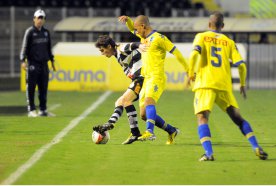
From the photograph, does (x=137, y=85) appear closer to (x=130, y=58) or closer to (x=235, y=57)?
(x=130, y=58)

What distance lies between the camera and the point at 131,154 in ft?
45.1

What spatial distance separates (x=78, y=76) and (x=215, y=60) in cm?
1762

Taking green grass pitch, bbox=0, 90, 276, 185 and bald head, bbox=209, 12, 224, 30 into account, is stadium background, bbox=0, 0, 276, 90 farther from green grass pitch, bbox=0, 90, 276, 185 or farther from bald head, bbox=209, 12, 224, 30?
bald head, bbox=209, 12, 224, 30

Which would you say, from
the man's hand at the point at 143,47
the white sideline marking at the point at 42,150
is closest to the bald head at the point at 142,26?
the man's hand at the point at 143,47

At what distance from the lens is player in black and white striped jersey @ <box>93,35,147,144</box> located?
15133 millimetres

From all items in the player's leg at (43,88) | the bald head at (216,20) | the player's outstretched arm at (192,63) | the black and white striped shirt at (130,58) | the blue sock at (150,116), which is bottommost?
the player's leg at (43,88)

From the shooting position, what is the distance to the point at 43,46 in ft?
69.6

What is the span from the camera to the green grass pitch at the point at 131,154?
11.4 metres

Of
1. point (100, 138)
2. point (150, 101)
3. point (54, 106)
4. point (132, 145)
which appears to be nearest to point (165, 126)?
point (150, 101)

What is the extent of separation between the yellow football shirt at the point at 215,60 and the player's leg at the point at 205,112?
0.10 metres

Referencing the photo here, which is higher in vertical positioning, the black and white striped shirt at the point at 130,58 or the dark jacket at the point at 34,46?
the black and white striped shirt at the point at 130,58

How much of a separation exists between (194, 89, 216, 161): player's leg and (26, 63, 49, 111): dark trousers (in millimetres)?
8501

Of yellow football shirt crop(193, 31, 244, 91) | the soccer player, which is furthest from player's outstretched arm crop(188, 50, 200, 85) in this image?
yellow football shirt crop(193, 31, 244, 91)

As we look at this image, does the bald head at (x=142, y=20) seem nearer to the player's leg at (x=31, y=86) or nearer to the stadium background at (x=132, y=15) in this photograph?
the player's leg at (x=31, y=86)
